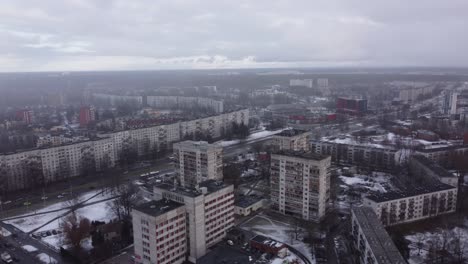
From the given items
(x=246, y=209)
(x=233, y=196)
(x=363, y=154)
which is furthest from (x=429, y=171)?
(x=233, y=196)

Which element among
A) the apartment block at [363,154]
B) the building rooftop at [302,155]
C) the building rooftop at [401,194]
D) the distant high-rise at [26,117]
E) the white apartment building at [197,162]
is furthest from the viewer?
the distant high-rise at [26,117]

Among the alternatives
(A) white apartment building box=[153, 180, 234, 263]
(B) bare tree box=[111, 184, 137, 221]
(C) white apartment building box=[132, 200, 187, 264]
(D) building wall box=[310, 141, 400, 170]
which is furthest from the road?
→ (D) building wall box=[310, 141, 400, 170]

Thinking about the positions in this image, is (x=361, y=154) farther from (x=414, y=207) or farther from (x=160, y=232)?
(x=160, y=232)

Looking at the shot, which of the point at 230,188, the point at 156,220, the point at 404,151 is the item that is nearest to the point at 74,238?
the point at 156,220

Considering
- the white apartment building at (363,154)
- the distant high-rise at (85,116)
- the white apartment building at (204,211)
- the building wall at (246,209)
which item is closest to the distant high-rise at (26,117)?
the distant high-rise at (85,116)

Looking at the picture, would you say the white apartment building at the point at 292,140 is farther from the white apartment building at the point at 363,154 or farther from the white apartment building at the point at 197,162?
the white apartment building at the point at 197,162

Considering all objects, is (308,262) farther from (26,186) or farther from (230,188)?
(26,186)

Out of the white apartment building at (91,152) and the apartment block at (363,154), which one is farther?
the apartment block at (363,154)
